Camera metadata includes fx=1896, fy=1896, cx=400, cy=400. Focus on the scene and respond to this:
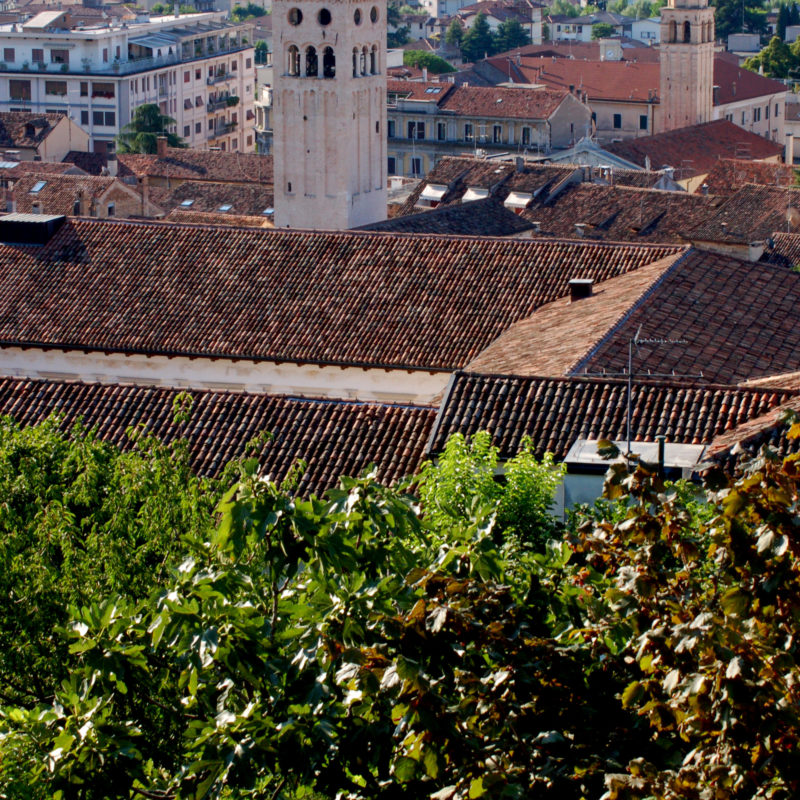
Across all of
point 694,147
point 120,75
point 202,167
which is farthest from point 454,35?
point 202,167

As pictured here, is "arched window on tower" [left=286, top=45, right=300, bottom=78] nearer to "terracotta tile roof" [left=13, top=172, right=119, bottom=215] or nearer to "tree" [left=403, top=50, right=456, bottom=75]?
"terracotta tile roof" [left=13, top=172, right=119, bottom=215]

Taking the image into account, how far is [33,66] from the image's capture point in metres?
111

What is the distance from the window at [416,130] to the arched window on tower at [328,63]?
144 feet

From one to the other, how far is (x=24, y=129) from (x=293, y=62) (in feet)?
113

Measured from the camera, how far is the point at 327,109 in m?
60.7

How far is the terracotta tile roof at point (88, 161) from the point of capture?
87312mm

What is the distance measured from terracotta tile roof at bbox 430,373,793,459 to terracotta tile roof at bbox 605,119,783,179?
63799mm

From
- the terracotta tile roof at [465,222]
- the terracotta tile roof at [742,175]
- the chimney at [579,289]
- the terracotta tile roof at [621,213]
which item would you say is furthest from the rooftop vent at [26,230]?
the terracotta tile roof at [742,175]

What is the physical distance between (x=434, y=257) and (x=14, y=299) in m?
8.33

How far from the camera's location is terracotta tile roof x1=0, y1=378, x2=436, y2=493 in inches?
942

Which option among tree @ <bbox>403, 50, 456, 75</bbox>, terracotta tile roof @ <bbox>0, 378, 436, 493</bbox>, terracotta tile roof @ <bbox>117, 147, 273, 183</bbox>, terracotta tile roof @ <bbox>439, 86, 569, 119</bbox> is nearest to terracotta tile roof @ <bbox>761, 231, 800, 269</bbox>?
terracotta tile roof @ <bbox>117, 147, 273, 183</bbox>

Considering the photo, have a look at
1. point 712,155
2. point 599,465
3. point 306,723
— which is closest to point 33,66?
point 712,155

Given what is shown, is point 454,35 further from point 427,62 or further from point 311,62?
point 311,62

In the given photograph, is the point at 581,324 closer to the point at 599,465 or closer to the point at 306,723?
the point at 599,465
